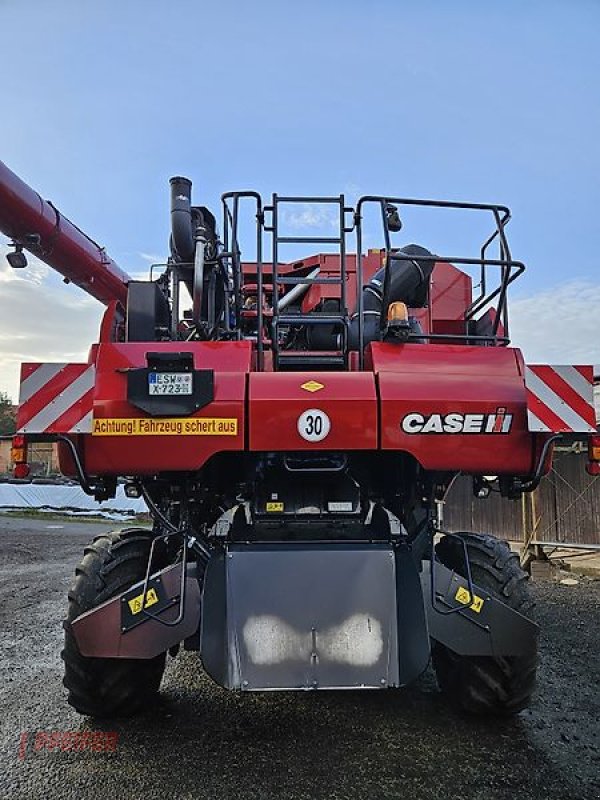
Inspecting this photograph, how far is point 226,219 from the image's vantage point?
418cm

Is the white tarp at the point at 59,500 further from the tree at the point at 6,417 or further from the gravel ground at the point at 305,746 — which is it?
the tree at the point at 6,417

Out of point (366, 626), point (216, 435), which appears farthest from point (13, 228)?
point (366, 626)

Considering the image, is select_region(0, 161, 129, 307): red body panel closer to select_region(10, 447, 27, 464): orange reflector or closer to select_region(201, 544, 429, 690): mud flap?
select_region(10, 447, 27, 464): orange reflector

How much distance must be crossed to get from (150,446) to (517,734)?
2.46m

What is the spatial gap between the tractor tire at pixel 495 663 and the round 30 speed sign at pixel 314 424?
1091 mm

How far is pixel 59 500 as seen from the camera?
2344cm

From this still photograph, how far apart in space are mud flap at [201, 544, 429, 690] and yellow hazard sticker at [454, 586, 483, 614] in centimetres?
21

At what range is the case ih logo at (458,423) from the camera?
10.6 feet

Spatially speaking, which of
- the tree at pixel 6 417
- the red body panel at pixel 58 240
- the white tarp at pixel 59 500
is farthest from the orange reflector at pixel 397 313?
the tree at pixel 6 417

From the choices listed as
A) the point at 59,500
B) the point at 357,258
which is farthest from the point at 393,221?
the point at 59,500

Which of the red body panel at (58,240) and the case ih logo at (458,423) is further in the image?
the red body panel at (58,240)

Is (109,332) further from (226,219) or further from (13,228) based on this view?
(13,228)

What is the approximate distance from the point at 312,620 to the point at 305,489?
0.85 metres

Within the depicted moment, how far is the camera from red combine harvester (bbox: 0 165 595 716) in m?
3.09
